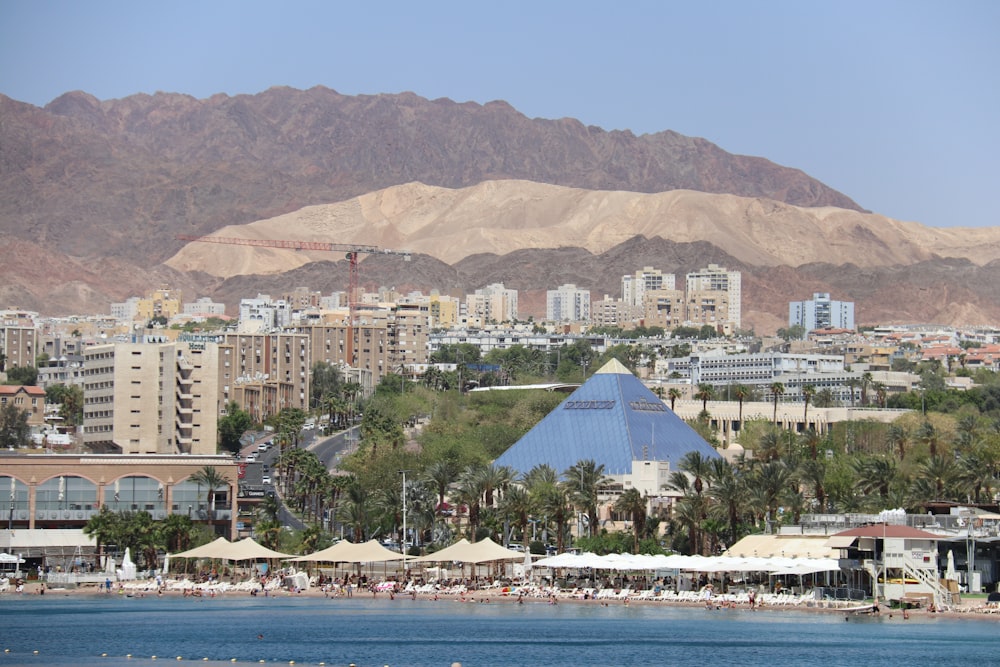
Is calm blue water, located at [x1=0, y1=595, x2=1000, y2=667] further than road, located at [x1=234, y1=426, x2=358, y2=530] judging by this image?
No

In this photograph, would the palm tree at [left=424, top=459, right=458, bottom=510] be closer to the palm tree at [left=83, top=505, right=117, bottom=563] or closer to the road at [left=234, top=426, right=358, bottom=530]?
the road at [left=234, top=426, right=358, bottom=530]

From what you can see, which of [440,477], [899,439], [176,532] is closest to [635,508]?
[440,477]

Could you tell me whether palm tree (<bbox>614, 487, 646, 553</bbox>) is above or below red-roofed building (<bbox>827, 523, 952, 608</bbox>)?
above

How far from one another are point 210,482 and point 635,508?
28.1 metres

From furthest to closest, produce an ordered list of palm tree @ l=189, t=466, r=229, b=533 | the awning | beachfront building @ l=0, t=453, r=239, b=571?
palm tree @ l=189, t=466, r=229, b=533 < beachfront building @ l=0, t=453, r=239, b=571 < the awning

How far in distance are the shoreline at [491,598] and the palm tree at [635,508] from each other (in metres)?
8.99

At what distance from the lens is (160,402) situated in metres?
154

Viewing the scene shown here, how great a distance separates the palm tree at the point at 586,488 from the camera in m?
109

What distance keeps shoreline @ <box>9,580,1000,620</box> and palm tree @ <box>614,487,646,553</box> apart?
8986 millimetres

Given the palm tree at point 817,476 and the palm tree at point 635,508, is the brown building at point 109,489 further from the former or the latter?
the palm tree at point 817,476

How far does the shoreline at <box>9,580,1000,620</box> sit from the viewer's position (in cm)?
8694

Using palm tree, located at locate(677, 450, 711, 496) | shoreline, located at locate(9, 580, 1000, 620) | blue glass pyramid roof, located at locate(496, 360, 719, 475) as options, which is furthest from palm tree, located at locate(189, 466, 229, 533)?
palm tree, located at locate(677, 450, 711, 496)

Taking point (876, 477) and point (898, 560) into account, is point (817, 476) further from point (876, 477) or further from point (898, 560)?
point (898, 560)

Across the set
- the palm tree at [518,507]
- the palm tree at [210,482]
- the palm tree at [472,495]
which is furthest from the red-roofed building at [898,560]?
the palm tree at [210,482]
